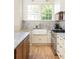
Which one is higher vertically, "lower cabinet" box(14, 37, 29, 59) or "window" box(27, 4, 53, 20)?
"window" box(27, 4, 53, 20)

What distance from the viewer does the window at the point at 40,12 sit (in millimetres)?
8305

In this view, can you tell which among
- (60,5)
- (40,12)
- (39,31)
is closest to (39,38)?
(39,31)

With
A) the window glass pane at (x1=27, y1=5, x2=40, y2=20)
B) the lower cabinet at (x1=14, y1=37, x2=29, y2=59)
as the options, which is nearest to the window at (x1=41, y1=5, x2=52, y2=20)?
the window glass pane at (x1=27, y1=5, x2=40, y2=20)

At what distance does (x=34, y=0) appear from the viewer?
812 cm

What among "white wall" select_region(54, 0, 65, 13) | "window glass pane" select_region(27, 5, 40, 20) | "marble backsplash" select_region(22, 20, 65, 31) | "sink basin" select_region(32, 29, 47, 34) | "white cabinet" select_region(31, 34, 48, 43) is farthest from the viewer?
"window glass pane" select_region(27, 5, 40, 20)

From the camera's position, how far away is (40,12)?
838 centimetres

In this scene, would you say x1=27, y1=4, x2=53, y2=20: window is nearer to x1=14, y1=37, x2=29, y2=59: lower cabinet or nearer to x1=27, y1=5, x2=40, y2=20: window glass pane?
x1=27, y1=5, x2=40, y2=20: window glass pane

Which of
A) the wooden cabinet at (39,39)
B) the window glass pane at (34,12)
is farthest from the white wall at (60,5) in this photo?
the wooden cabinet at (39,39)

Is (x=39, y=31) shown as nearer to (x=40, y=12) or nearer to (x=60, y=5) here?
(x=40, y=12)

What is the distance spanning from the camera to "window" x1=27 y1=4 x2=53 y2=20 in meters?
8.30

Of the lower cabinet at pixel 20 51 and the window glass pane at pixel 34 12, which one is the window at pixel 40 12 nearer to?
the window glass pane at pixel 34 12
